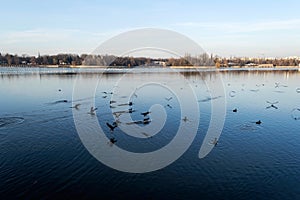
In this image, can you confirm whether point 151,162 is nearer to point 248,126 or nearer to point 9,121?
point 248,126

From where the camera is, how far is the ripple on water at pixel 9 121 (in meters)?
24.0

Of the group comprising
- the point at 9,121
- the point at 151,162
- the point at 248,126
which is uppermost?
the point at 9,121

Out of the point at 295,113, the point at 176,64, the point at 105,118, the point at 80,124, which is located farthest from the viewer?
the point at 176,64

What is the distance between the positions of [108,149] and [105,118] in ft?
31.9

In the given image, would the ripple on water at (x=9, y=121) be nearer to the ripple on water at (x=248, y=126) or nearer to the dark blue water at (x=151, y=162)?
the dark blue water at (x=151, y=162)

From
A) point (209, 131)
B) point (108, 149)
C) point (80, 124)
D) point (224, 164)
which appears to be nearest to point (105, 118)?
point (80, 124)

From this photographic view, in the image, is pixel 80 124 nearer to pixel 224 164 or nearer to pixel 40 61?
pixel 224 164

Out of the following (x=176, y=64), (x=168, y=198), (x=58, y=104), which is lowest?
(x=168, y=198)

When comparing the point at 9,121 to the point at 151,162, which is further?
the point at 9,121

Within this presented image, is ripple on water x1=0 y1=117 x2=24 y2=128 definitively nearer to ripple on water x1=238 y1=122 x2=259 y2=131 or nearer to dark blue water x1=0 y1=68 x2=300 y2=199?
dark blue water x1=0 y1=68 x2=300 y2=199

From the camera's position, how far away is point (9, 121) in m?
25.5

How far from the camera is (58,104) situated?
3547cm

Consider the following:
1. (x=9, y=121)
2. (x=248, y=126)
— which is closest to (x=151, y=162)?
(x=248, y=126)

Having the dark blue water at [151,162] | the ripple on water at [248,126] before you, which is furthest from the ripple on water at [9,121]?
the ripple on water at [248,126]
